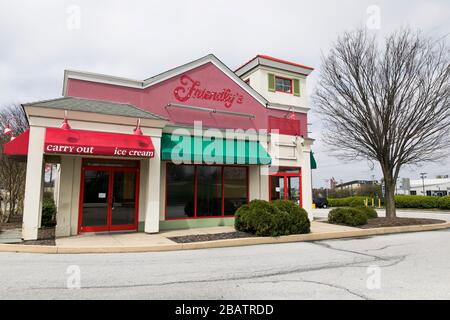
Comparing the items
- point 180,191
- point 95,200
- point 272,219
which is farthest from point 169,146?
point 272,219

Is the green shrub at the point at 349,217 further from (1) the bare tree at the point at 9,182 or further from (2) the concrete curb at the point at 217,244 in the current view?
(1) the bare tree at the point at 9,182

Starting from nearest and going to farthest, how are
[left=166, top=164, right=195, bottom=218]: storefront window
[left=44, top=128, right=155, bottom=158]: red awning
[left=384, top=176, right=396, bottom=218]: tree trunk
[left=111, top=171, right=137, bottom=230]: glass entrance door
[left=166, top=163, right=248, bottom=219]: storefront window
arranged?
[left=44, top=128, right=155, bottom=158]: red awning
[left=111, top=171, right=137, bottom=230]: glass entrance door
[left=166, top=164, right=195, bottom=218]: storefront window
[left=166, top=163, right=248, bottom=219]: storefront window
[left=384, top=176, right=396, bottom=218]: tree trunk

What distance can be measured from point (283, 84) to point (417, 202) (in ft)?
75.6

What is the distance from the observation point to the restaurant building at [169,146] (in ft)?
35.7

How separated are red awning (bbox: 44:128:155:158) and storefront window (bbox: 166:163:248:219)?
2.30m

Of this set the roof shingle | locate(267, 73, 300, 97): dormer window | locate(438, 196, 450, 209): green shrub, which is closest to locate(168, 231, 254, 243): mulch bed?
the roof shingle

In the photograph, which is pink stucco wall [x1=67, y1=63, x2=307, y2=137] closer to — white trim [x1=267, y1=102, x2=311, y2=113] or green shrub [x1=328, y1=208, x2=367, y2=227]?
white trim [x1=267, y1=102, x2=311, y2=113]

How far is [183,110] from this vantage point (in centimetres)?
1448

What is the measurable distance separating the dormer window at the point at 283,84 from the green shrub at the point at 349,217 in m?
7.28

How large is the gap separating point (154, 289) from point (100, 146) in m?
6.58

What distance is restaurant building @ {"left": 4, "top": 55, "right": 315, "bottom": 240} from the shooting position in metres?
10.9

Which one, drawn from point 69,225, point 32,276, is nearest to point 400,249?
point 32,276

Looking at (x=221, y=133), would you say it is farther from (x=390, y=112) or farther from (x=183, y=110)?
(x=390, y=112)

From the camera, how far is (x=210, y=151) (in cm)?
1360
